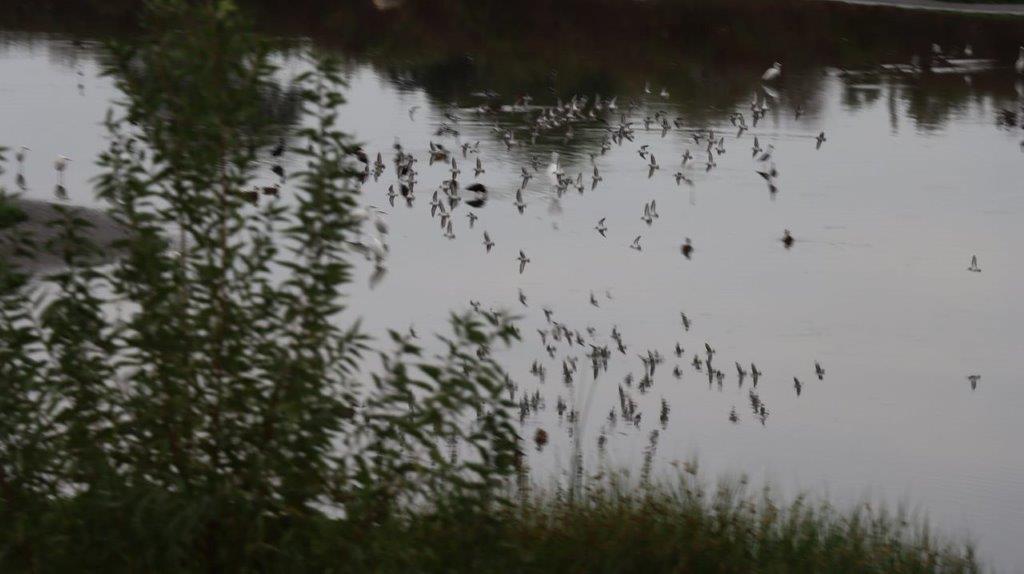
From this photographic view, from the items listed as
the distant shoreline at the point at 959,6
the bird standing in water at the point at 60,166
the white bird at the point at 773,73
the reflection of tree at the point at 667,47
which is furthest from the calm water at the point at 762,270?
the distant shoreline at the point at 959,6

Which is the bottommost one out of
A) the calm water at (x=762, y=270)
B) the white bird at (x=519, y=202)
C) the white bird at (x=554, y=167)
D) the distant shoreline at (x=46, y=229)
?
the calm water at (x=762, y=270)

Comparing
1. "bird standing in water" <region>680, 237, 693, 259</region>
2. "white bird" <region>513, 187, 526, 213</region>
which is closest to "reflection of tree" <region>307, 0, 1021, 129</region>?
"white bird" <region>513, 187, 526, 213</region>

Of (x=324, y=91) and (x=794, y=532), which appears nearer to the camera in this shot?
(x=324, y=91)

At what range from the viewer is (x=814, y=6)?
50781 mm

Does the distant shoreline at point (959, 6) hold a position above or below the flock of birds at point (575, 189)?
above

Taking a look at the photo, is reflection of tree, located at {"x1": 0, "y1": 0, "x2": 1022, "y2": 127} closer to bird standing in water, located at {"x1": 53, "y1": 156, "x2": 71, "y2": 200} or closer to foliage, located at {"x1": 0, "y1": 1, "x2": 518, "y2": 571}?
bird standing in water, located at {"x1": 53, "y1": 156, "x2": 71, "y2": 200}

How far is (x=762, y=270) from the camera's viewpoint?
777 inches

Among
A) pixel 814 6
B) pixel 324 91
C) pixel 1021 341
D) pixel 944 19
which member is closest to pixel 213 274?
pixel 324 91

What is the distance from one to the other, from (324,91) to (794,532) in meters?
3.66

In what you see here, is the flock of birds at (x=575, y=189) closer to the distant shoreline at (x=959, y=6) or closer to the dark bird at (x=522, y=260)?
the dark bird at (x=522, y=260)

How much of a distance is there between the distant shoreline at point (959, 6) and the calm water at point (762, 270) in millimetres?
15528

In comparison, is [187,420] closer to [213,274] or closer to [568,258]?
[213,274]

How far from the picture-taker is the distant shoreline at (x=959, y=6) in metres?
48.1

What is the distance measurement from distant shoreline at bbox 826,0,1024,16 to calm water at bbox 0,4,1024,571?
1553 cm
